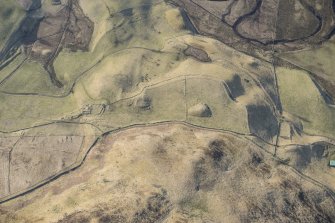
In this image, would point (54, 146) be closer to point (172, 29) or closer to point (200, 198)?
point (200, 198)

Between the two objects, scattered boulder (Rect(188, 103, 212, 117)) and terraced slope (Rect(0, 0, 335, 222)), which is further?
scattered boulder (Rect(188, 103, 212, 117))

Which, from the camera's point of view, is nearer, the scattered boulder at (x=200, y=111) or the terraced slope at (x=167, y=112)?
the terraced slope at (x=167, y=112)

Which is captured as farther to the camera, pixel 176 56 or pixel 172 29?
pixel 172 29

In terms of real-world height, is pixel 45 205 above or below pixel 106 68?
below

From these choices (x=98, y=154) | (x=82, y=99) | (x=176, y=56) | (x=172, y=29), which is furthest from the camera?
(x=172, y=29)

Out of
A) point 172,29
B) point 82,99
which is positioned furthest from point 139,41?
point 82,99

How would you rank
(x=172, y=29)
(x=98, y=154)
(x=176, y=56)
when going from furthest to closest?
(x=172, y=29) → (x=176, y=56) → (x=98, y=154)

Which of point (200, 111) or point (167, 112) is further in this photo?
point (167, 112)

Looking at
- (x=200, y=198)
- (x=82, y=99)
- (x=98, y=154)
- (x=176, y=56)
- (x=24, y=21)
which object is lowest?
(x=200, y=198)
